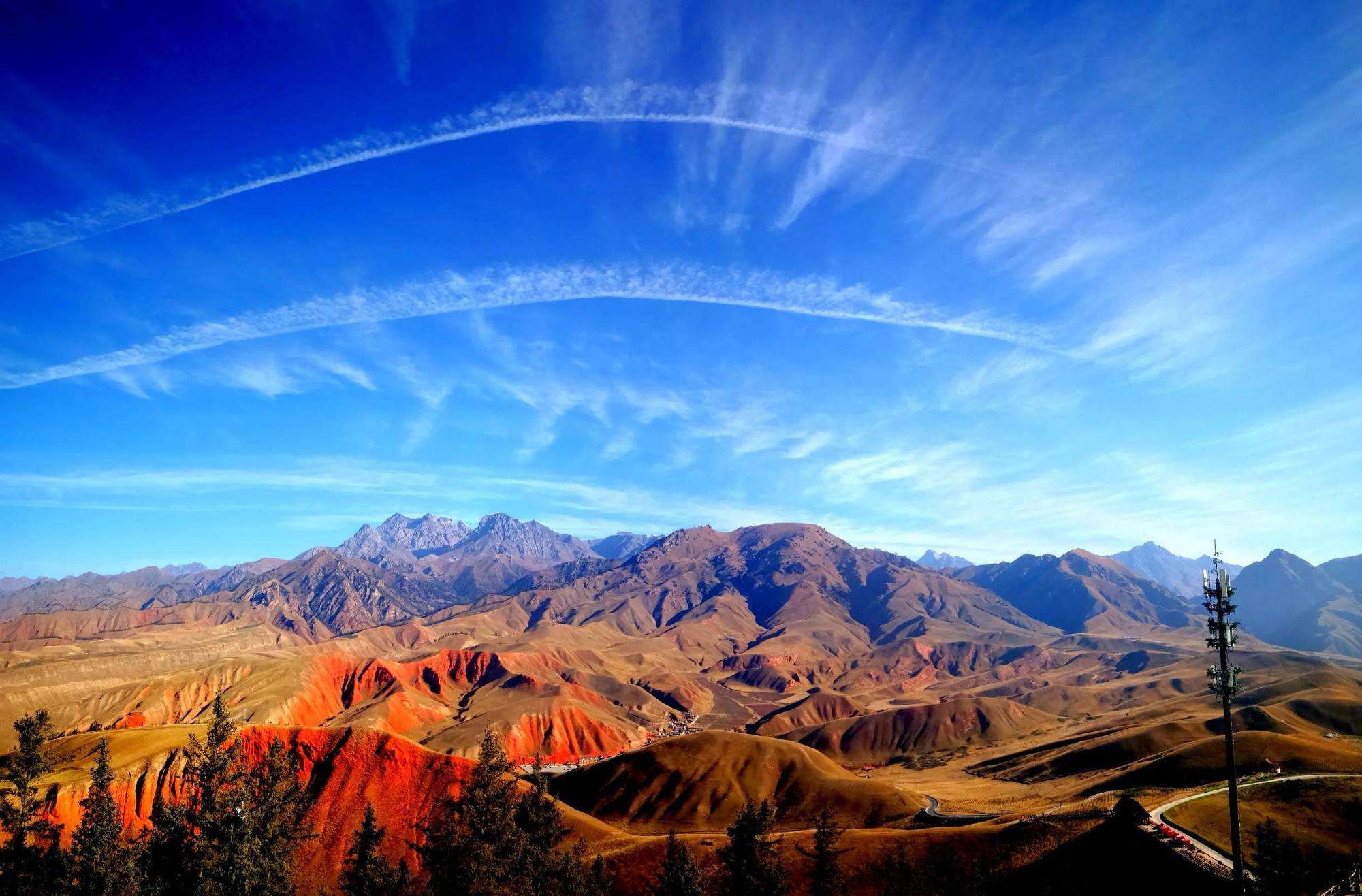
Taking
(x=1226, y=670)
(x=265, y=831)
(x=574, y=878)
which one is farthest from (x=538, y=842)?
(x=1226, y=670)

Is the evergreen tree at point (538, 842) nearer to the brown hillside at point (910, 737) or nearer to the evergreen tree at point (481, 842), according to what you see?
the evergreen tree at point (481, 842)

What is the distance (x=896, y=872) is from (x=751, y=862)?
1522 cm

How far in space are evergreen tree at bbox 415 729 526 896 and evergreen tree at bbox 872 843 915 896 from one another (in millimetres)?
27696

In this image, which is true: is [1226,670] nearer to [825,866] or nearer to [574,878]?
[825,866]

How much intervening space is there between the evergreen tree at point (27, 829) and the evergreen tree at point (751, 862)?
4606 cm

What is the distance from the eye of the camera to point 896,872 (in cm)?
5519

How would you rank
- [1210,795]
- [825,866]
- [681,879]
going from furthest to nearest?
1. [1210,795]
2. [825,866]
3. [681,879]

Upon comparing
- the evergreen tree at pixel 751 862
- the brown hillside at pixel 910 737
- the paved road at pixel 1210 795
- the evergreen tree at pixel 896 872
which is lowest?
the brown hillside at pixel 910 737

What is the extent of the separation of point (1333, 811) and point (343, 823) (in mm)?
96898

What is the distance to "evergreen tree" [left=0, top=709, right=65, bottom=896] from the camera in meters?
46.5

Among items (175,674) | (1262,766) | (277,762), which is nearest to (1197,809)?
(1262,766)

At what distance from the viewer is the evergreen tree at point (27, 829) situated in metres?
46.5

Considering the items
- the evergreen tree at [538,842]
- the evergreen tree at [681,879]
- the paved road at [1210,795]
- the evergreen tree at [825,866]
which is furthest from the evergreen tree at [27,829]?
the paved road at [1210,795]

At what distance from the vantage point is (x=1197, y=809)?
50219 millimetres
